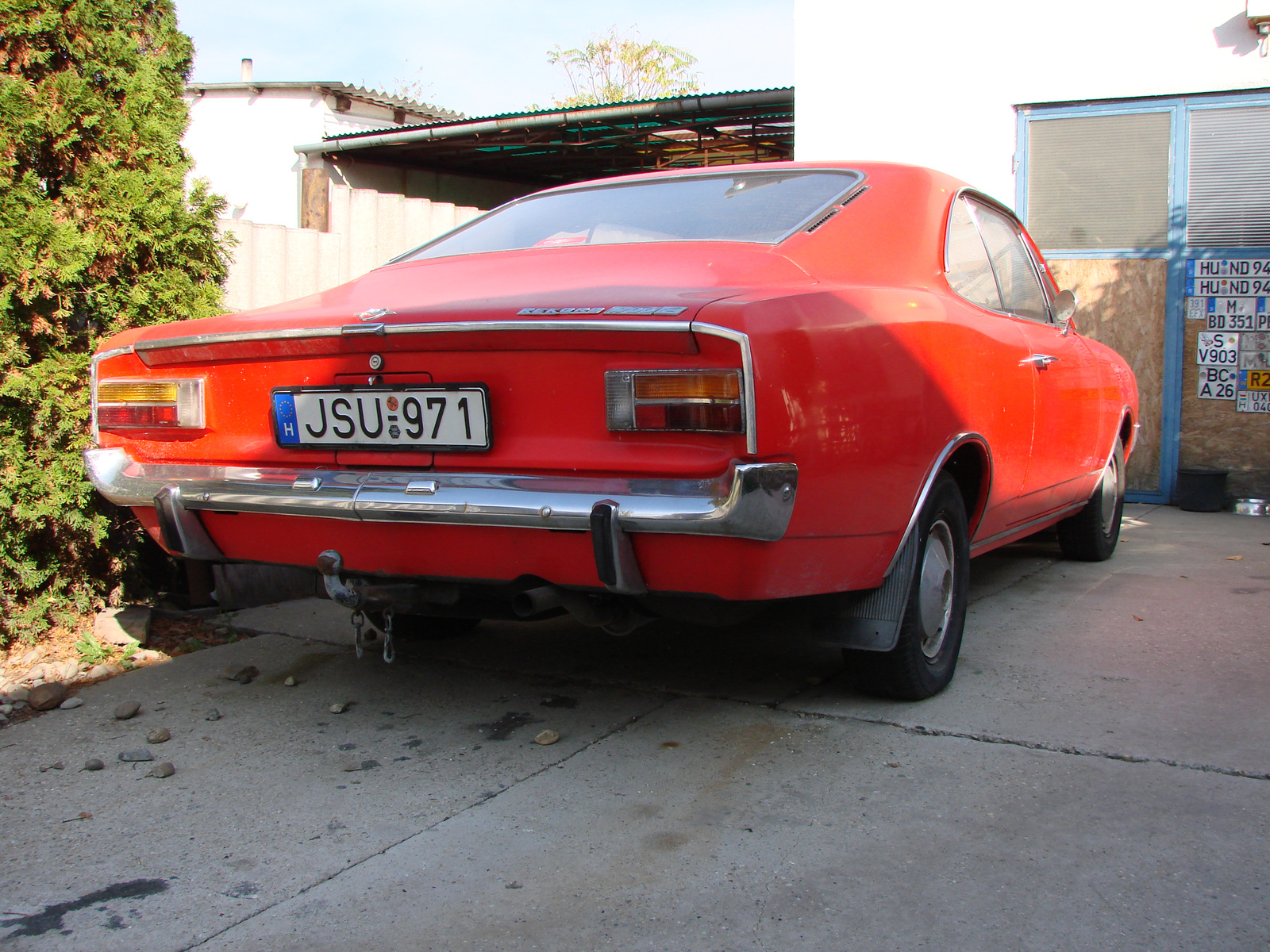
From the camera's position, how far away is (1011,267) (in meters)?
3.98

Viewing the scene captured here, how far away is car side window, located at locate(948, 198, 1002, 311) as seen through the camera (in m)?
3.32

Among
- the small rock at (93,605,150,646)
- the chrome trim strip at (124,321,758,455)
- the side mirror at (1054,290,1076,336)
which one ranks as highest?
the side mirror at (1054,290,1076,336)

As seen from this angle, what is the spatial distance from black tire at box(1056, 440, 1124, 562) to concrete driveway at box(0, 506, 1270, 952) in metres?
1.29

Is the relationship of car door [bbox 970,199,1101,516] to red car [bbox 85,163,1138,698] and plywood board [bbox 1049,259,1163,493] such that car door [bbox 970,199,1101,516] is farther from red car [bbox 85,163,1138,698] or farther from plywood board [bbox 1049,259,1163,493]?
plywood board [bbox 1049,259,1163,493]

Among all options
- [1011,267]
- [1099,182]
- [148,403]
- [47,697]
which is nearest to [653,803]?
[148,403]

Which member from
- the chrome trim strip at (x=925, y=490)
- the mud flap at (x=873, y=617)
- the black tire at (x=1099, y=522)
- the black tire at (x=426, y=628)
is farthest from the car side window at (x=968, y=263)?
the black tire at (x=426, y=628)

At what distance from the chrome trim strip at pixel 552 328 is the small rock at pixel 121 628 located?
1418 mm

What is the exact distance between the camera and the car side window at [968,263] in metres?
3.32

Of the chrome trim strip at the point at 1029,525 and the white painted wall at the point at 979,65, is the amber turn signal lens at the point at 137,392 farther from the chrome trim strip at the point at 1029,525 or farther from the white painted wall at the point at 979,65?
the white painted wall at the point at 979,65

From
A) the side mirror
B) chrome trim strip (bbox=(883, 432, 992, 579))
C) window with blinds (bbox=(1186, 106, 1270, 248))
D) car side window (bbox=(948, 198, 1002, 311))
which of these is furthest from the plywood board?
chrome trim strip (bbox=(883, 432, 992, 579))

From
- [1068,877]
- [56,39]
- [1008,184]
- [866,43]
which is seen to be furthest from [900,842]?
[866,43]

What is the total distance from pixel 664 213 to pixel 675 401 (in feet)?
3.85

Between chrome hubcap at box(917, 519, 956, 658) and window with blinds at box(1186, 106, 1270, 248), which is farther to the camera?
window with blinds at box(1186, 106, 1270, 248)

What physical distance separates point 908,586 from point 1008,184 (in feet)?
19.3
